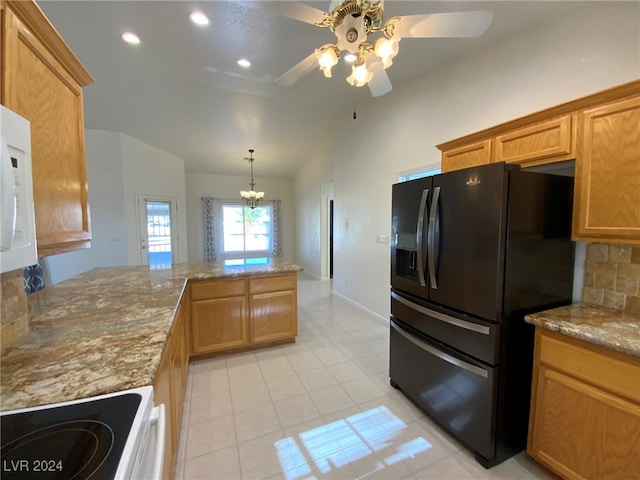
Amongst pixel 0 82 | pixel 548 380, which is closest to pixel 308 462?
pixel 548 380

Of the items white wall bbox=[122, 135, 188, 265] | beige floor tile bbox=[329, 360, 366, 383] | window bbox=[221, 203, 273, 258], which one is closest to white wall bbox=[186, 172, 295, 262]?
window bbox=[221, 203, 273, 258]

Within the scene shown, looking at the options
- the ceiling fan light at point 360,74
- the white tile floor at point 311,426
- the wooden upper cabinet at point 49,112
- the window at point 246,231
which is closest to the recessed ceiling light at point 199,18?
the wooden upper cabinet at point 49,112

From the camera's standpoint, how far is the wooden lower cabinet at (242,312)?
2.65 meters

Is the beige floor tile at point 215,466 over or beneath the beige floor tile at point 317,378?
beneath

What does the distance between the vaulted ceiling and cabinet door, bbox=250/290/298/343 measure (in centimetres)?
243

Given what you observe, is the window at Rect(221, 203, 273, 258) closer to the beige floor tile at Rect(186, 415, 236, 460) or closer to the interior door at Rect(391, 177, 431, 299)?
the beige floor tile at Rect(186, 415, 236, 460)

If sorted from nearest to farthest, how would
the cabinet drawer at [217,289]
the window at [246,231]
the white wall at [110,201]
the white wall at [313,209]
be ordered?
the cabinet drawer at [217,289] < the white wall at [110,201] < the white wall at [313,209] < the window at [246,231]

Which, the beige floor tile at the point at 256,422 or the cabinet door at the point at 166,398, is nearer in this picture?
the cabinet door at the point at 166,398

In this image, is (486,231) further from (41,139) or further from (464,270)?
(41,139)

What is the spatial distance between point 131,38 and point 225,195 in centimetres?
471

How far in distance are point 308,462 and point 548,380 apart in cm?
142

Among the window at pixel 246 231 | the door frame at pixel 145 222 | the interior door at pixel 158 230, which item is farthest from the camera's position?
the window at pixel 246 231

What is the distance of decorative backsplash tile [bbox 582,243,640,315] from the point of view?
5.07 ft

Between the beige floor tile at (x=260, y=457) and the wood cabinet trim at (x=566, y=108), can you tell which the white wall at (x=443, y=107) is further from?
the beige floor tile at (x=260, y=457)
